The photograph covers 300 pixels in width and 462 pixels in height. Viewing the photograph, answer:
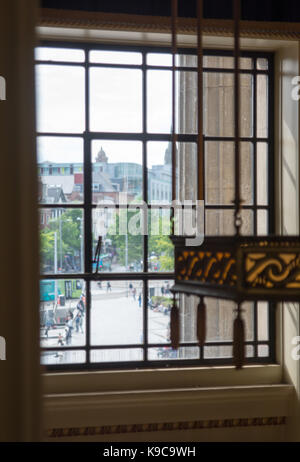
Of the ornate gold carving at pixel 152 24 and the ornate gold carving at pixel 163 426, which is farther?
Result: the ornate gold carving at pixel 163 426

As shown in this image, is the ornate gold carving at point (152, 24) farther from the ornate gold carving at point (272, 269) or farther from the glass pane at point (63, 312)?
the ornate gold carving at point (272, 269)

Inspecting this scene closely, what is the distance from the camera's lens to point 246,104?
4430 mm

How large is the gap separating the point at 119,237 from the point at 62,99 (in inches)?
39.4

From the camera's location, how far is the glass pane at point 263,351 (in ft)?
14.6

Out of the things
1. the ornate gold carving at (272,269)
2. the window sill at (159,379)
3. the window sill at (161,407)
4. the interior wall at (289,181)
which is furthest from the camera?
the interior wall at (289,181)

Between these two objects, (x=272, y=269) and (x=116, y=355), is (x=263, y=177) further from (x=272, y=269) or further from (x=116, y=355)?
(x=272, y=269)

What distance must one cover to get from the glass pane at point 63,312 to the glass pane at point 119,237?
0.22 meters

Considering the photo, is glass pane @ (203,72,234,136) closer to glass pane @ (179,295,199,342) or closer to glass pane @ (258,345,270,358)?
glass pane @ (179,295,199,342)

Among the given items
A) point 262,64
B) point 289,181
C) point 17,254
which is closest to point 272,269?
point 17,254

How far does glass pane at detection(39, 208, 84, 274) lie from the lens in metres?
4.19

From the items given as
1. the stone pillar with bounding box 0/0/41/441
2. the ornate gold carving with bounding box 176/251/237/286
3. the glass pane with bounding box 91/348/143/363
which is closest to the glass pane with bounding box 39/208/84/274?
the glass pane with bounding box 91/348/143/363

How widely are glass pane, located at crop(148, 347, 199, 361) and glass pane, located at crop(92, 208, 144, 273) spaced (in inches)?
22.7

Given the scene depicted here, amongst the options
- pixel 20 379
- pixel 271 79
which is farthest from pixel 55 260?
pixel 20 379

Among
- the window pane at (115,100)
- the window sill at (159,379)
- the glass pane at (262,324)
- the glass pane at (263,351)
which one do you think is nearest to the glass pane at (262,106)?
the window pane at (115,100)
